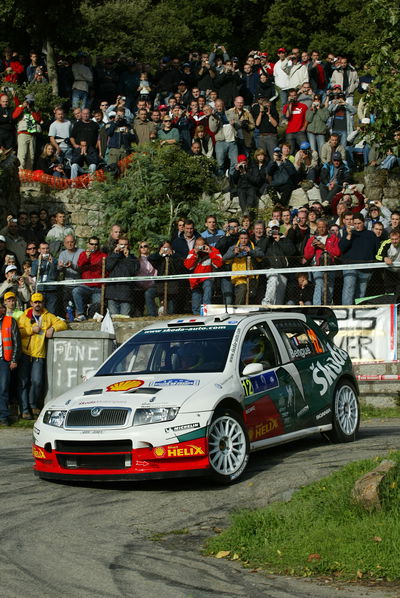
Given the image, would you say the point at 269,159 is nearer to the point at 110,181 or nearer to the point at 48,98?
the point at 110,181

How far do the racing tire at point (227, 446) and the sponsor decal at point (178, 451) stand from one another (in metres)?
0.14

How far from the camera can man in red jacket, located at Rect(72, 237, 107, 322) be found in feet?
61.2

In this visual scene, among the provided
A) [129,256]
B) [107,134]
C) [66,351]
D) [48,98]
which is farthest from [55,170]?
[66,351]

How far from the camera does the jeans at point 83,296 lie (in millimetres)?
18641

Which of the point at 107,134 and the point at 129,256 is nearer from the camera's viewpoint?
the point at 129,256

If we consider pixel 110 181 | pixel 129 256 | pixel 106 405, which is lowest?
pixel 106 405

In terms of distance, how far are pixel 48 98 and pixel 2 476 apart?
19726mm

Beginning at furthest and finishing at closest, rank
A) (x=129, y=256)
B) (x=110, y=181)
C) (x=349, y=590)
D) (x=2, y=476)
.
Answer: (x=110, y=181) → (x=129, y=256) → (x=2, y=476) → (x=349, y=590)

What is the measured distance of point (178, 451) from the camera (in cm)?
1006

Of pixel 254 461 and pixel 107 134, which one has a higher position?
pixel 107 134

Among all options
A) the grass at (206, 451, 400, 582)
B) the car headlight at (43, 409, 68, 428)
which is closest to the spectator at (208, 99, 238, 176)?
the car headlight at (43, 409, 68, 428)

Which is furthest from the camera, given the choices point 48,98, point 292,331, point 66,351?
point 48,98

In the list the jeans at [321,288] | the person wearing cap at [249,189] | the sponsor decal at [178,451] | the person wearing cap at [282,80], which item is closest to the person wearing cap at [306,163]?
the person wearing cap at [249,189]

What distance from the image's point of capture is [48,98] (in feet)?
96.2
